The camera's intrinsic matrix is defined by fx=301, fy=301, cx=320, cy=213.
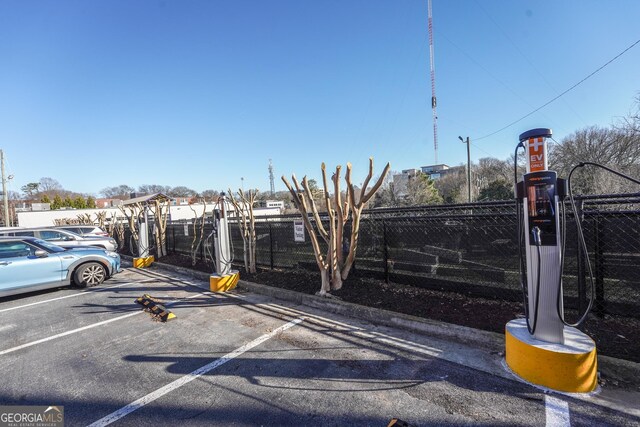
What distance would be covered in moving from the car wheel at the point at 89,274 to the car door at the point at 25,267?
318 millimetres

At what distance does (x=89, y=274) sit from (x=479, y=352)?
8.57 m

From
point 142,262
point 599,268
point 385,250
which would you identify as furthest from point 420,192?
point 599,268

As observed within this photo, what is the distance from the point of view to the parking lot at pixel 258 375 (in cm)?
244

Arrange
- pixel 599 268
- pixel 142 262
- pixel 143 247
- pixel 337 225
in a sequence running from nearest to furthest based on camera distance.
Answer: pixel 599 268 < pixel 337 225 < pixel 142 262 < pixel 143 247

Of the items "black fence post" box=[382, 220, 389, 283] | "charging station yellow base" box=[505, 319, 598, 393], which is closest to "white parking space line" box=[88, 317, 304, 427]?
"black fence post" box=[382, 220, 389, 283]

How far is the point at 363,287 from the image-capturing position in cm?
537

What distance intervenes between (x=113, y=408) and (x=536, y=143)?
454 cm

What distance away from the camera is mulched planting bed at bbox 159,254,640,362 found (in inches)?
125

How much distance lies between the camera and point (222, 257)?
6527 mm

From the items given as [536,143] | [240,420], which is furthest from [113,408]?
[536,143]

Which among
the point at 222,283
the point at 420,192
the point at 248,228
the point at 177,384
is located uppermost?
the point at 420,192

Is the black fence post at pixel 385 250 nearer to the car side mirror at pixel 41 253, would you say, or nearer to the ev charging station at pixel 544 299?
the ev charging station at pixel 544 299

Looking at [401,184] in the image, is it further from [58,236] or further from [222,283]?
[222,283]

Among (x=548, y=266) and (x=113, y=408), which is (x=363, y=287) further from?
(x=113, y=408)
